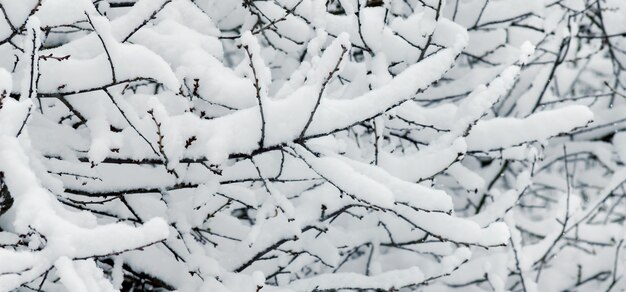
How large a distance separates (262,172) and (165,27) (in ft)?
2.01

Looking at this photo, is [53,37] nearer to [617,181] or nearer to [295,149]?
[295,149]

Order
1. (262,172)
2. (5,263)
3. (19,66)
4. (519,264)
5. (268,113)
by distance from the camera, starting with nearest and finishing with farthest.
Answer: (5,263), (268,113), (19,66), (262,172), (519,264)

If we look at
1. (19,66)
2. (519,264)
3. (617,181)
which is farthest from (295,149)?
(617,181)

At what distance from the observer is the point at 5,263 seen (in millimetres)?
1211

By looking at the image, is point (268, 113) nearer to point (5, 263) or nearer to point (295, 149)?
point (295, 149)

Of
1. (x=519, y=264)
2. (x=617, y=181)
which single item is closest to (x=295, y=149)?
(x=519, y=264)

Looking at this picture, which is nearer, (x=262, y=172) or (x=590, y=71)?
(x=262, y=172)

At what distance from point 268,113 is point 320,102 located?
15 cm

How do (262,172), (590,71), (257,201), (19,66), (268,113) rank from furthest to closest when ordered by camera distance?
(590,71)
(257,201)
(262,172)
(19,66)
(268,113)

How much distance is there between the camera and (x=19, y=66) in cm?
204

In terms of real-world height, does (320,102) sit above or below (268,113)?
above

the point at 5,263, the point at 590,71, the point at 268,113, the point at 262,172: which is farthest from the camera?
the point at 590,71

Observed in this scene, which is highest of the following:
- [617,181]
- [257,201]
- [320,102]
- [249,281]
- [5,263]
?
[617,181]

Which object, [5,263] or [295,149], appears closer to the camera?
[5,263]
